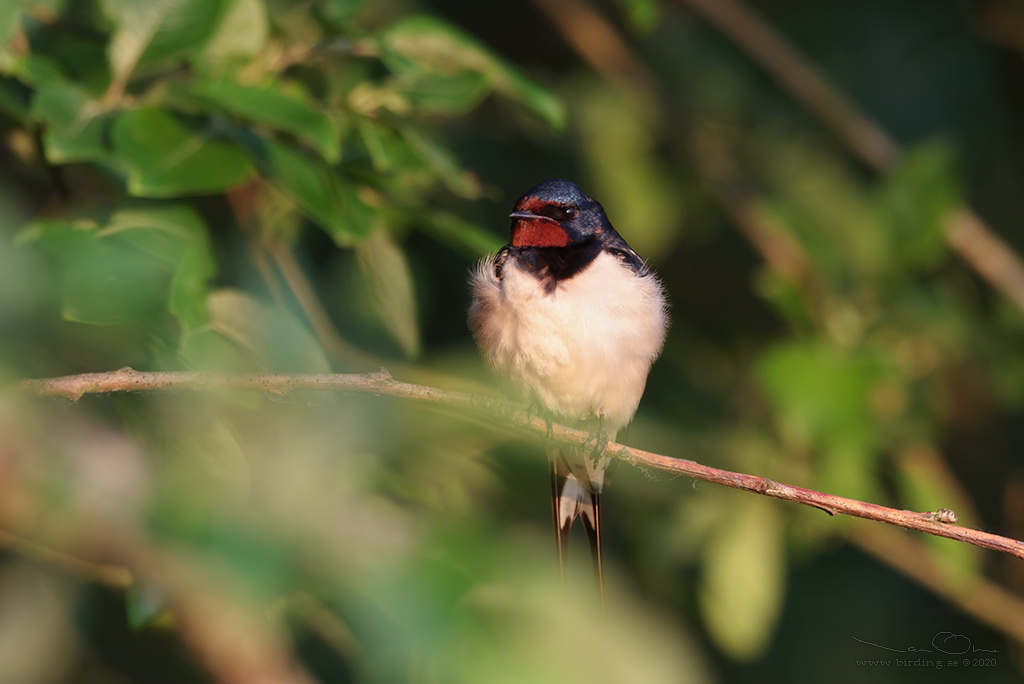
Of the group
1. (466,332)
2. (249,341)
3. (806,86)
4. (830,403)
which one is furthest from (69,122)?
(806,86)

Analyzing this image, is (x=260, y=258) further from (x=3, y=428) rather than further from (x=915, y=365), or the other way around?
(x=915, y=365)

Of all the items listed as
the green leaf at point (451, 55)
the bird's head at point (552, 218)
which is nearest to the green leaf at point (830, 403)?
the bird's head at point (552, 218)

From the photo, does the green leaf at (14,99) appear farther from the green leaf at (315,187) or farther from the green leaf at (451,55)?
the green leaf at (451,55)

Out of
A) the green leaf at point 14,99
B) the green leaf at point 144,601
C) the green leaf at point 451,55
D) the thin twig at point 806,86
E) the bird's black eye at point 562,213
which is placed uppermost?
the thin twig at point 806,86

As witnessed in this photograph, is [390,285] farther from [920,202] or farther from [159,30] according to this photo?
[920,202]

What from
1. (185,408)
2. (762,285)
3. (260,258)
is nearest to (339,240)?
(260,258)

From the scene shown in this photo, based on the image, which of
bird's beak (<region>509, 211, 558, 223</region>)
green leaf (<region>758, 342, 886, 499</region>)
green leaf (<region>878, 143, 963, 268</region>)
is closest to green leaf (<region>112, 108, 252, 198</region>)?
bird's beak (<region>509, 211, 558, 223</region>)
